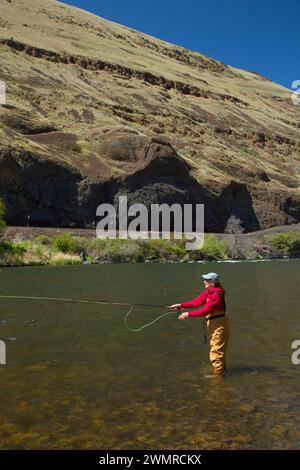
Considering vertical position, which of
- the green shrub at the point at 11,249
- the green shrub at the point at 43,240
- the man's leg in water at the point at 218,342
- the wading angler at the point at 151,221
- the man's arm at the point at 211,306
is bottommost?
the man's leg in water at the point at 218,342

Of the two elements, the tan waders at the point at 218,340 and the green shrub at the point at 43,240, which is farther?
the green shrub at the point at 43,240

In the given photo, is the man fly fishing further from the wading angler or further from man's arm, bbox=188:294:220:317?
the wading angler

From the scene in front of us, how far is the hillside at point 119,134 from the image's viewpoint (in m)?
72.7

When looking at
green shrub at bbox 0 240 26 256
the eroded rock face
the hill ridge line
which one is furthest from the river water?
the hill ridge line

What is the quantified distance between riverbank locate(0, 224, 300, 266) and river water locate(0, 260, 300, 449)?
104ft

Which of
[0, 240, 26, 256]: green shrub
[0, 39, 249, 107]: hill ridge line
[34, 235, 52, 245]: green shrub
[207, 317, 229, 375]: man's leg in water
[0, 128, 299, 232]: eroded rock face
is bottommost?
[207, 317, 229, 375]: man's leg in water

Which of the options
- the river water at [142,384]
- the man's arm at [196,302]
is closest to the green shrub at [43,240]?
the river water at [142,384]

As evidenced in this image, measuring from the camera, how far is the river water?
6.79m

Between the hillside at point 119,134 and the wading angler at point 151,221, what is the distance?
162 centimetres

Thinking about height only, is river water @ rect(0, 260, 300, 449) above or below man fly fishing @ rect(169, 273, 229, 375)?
below

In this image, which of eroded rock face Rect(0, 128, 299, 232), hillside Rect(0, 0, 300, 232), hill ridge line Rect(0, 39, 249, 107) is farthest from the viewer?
hill ridge line Rect(0, 39, 249, 107)

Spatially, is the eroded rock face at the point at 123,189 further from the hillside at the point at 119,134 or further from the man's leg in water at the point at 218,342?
the man's leg in water at the point at 218,342

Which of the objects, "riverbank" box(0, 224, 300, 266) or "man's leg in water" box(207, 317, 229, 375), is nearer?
"man's leg in water" box(207, 317, 229, 375)

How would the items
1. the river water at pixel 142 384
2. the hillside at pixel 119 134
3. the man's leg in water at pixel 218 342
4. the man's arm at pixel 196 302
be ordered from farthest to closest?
the hillside at pixel 119 134
the man's arm at pixel 196 302
the man's leg in water at pixel 218 342
the river water at pixel 142 384
